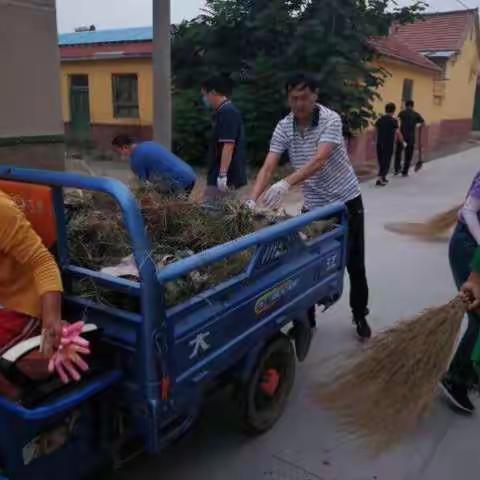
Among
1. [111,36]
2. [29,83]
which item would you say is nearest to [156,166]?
[29,83]

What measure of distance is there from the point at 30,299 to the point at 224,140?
2.97 m

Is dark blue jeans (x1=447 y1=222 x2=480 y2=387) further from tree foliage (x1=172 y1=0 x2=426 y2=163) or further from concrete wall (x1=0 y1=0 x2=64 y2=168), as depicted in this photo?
tree foliage (x1=172 y1=0 x2=426 y2=163)

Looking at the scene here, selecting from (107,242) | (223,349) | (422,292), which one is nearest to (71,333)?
(223,349)

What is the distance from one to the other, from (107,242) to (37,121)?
228 cm

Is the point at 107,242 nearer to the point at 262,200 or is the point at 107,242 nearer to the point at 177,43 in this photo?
the point at 262,200

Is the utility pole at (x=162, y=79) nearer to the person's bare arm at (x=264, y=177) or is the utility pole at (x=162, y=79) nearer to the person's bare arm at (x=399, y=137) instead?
the person's bare arm at (x=264, y=177)

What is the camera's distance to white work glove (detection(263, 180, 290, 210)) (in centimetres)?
329

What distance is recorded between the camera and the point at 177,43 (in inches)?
484

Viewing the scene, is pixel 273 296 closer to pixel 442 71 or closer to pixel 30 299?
pixel 30 299

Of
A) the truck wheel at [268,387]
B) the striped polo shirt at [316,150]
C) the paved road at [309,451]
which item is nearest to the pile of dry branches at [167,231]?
the striped polo shirt at [316,150]

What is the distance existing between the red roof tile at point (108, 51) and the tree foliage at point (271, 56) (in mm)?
1849

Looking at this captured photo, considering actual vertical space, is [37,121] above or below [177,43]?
below

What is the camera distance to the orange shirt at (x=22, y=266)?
5.94 feet

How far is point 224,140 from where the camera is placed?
468cm
